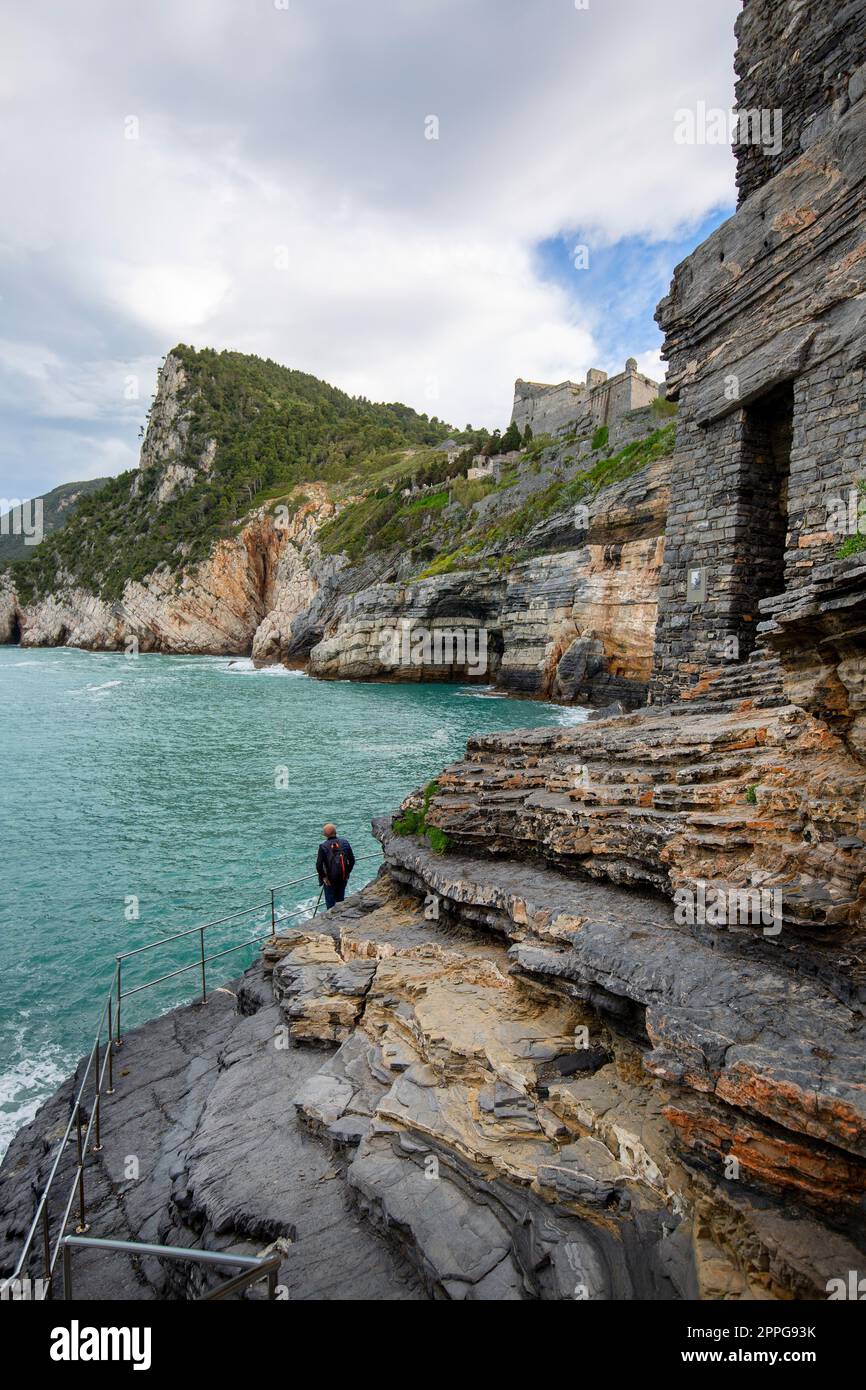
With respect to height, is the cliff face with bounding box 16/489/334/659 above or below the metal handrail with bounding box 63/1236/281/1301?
above

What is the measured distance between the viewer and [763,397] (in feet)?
42.2

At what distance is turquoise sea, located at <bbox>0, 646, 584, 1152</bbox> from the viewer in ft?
41.1

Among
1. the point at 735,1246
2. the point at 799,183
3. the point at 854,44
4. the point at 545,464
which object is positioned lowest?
the point at 735,1246

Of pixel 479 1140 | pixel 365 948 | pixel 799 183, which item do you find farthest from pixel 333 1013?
pixel 799 183

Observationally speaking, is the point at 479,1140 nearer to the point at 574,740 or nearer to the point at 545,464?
the point at 574,740

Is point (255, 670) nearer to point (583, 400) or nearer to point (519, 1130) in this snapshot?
point (583, 400)

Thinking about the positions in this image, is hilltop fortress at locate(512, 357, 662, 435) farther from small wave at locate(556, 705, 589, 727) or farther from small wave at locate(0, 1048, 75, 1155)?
small wave at locate(0, 1048, 75, 1155)

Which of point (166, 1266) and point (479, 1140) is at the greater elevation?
point (479, 1140)

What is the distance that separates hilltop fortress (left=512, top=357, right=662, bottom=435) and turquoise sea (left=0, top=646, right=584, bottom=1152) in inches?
1117

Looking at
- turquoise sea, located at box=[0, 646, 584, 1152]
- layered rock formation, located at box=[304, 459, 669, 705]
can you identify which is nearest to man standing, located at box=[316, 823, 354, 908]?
turquoise sea, located at box=[0, 646, 584, 1152]

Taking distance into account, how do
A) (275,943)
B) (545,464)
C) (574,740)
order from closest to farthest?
(275,943)
(574,740)
(545,464)

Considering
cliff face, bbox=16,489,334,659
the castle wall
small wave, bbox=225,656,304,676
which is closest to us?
small wave, bbox=225,656,304,676

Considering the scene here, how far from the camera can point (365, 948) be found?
29.1ft

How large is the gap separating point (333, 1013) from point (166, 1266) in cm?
265
